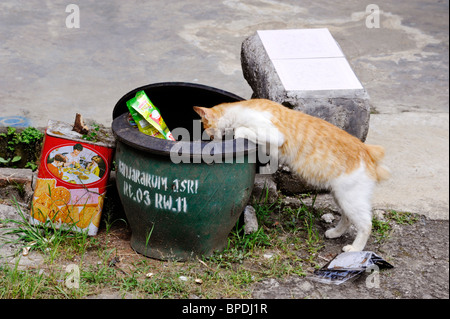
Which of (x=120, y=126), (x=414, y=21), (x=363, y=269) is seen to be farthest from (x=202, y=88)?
(x=414, y=21)

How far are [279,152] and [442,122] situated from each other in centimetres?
281

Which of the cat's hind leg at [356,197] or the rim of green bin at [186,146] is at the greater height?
the rim of green bin at [186,146]

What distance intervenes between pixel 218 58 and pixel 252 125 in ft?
11.8

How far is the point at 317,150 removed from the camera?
3467 mm

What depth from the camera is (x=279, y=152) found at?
3.50 m

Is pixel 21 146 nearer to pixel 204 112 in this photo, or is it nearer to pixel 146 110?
pixel 146 110

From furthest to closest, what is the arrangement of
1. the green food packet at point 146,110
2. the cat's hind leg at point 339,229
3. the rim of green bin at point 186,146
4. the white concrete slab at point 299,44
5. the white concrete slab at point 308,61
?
the white concrete slab at point 299,44, the white concrete slab at point 308,61, the cat's hind leg at point 339,229, the green food packet at point 146,110, the rim of green bin at point 186,146

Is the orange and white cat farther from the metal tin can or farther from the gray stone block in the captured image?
the metal tin can

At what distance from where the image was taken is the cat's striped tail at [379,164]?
11.6ft

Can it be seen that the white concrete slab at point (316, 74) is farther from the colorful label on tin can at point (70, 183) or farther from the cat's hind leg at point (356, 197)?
the colorful label on tin can at point (70, 183)

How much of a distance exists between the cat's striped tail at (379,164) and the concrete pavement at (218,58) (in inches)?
34.8

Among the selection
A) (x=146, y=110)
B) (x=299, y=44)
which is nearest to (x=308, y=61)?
(x=299, y=44)

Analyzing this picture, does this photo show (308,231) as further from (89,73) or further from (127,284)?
(89,73)

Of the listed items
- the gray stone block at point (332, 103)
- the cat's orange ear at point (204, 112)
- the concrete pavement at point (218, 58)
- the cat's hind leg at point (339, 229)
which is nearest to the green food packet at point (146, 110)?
the cat's orange ear at point (204, 112)
